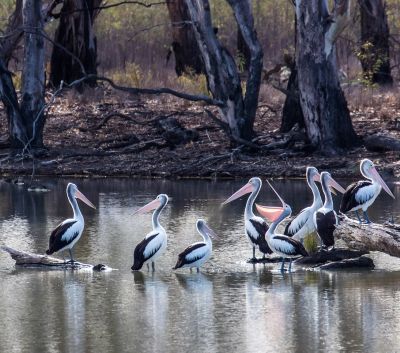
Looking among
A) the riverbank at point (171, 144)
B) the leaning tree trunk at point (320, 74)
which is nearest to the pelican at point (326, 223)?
the riverbank at point (171, 144)

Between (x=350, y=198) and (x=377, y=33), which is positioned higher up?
(x=377, y=33)

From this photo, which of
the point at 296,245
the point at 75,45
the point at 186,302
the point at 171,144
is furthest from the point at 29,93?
the point at 186,302

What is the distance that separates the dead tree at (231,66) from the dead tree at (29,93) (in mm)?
2618

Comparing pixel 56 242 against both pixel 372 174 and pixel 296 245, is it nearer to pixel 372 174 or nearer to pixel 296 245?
pixel 296 245

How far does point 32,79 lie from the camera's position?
2089cm

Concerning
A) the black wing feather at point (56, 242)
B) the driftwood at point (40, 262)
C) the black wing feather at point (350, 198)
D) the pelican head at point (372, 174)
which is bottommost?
the driftwood at point (40, 262)

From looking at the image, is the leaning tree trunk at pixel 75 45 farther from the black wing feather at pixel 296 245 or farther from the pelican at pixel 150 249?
the black wing feather at pixel 296 245

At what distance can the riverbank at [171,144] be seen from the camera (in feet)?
64.4

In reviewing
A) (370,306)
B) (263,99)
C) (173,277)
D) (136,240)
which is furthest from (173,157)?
(370,306)

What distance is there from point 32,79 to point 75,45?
6.37 meters

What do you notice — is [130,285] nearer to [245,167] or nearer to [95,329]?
[95,329]

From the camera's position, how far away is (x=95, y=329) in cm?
976

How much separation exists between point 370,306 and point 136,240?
167 inches

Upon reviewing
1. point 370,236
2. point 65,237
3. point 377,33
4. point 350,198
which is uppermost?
point 377,33
